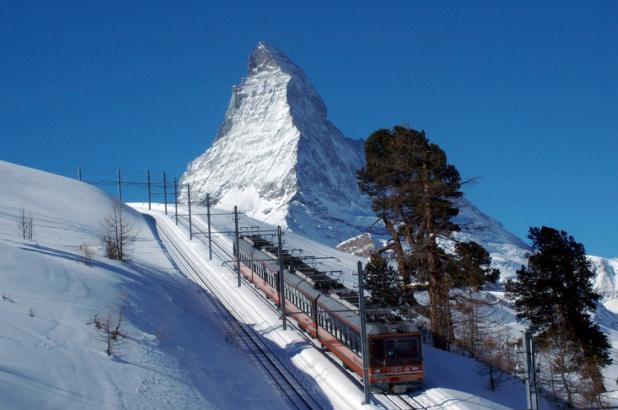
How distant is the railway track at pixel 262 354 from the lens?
24203mm

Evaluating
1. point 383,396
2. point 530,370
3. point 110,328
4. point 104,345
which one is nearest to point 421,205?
point 383,396

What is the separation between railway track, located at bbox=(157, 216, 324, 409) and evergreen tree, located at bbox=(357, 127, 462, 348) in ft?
25.0

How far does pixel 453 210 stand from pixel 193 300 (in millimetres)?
15273

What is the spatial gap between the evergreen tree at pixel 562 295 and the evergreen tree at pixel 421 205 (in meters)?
3.82

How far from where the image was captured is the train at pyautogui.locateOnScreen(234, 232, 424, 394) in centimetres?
2567

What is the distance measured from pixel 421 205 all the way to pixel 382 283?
219 inches

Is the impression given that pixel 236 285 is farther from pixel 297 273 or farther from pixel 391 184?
pixel 391 184

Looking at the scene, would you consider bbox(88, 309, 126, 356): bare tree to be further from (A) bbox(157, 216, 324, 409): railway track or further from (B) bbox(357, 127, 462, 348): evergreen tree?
(B) bbox(357, 127, 462, 348): evergreen tree

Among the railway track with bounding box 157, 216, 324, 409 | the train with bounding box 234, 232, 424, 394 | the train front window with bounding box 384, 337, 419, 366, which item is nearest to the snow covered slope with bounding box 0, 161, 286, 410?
the railway track with bounding box 157, 216, 324, 409

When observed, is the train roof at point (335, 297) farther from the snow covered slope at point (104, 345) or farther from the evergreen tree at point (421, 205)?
the snow covered slope at point (104, 345)

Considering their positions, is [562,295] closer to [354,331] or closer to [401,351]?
[401,351]

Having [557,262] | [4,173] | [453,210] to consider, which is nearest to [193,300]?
[453,210]

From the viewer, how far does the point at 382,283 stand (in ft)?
123

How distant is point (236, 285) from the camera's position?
51.9 m
